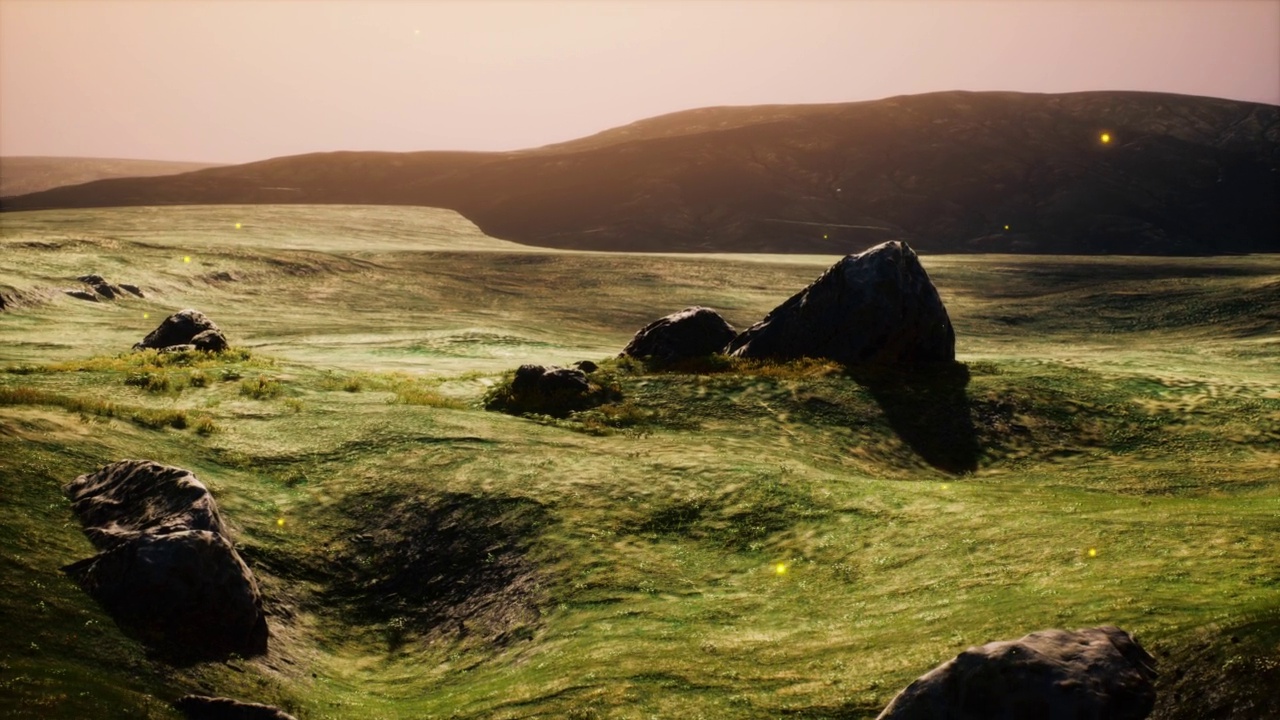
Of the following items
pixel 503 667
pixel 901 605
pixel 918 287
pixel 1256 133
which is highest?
pixel 1256 133

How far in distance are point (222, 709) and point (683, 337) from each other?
A: 28.9m

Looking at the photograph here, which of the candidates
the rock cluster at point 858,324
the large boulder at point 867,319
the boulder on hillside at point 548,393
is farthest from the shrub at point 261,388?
the large boulder at point 867,319

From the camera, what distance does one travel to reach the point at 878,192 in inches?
7106

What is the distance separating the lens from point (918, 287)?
38812 millimetres

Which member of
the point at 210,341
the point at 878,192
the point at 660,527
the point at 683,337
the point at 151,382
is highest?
the point at 878,192

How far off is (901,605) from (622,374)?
21504mm

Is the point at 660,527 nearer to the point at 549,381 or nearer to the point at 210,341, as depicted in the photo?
the point at 549,381

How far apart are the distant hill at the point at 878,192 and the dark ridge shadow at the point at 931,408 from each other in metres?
113

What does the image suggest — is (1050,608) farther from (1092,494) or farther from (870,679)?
(1092,494)

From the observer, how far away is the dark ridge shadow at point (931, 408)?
1171 inches

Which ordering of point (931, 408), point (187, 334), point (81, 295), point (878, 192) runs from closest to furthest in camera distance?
1. point (931, 408)
2. point (187, 334)
3. point (81, 295)
4. point (878, 192)

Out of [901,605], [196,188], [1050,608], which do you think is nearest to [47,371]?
[901,605]

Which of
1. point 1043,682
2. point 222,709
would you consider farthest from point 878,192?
point 222,709

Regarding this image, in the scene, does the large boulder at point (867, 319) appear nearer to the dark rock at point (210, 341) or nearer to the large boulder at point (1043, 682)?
the dark rock at point (210, 341)
